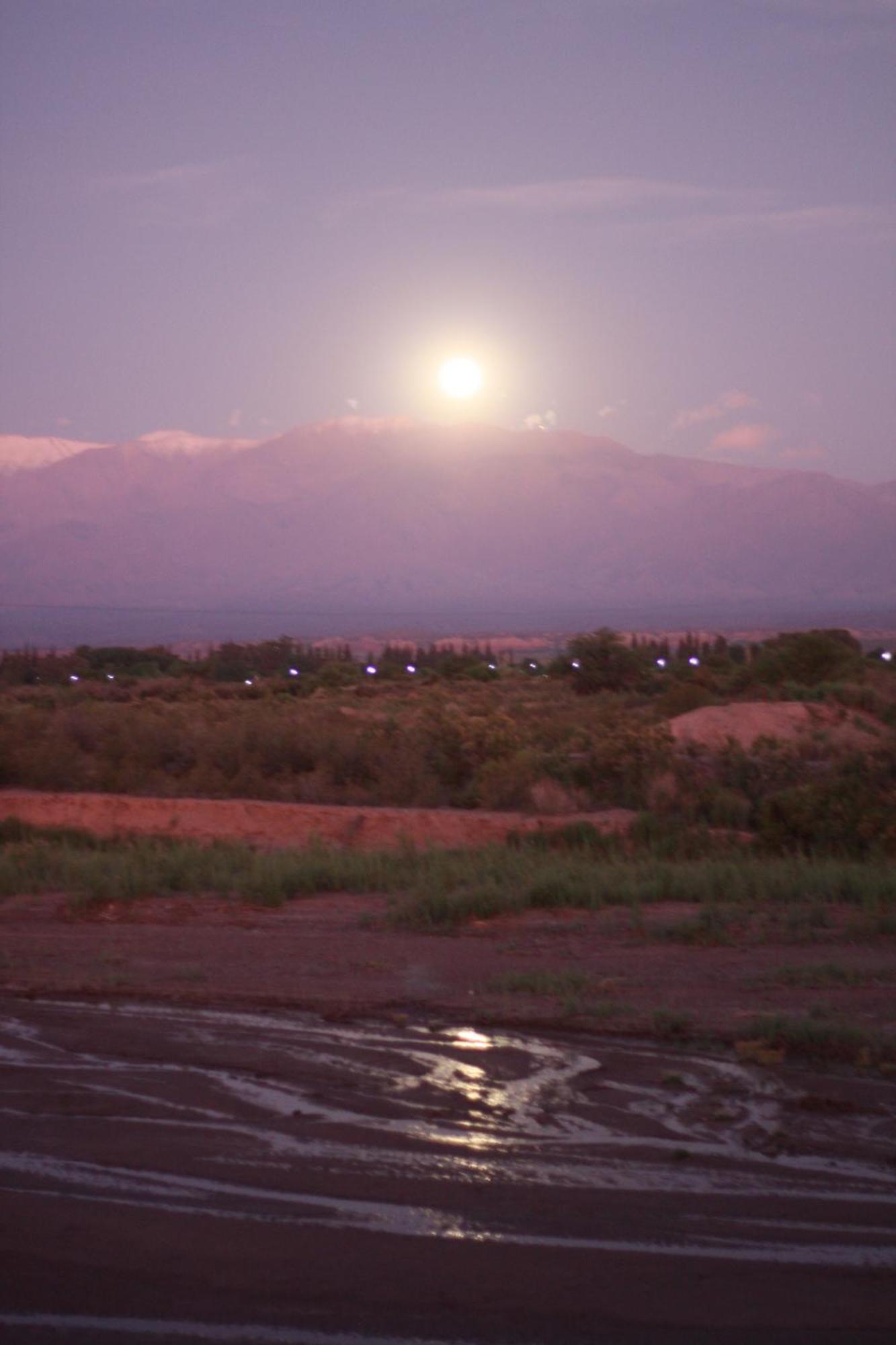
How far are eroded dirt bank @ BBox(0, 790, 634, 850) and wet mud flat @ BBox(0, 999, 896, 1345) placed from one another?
11.8 meters

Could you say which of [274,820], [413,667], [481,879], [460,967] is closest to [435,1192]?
[460,967]

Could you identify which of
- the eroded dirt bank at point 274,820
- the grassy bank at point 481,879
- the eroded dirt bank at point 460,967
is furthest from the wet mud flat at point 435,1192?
the eroded dirt bank at point 274,820

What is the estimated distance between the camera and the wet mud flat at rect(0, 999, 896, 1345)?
17.3 ft

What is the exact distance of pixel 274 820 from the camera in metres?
23.1

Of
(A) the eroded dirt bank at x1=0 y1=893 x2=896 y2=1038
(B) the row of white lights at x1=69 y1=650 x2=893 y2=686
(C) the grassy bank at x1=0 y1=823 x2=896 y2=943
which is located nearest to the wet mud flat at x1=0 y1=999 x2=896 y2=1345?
(A) the eroded dirt bank at x1=0 y1=893 x2=896 y2=1038

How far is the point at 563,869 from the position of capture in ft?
53.8

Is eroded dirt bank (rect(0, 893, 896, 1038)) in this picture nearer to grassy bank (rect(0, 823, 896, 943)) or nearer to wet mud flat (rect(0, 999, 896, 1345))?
grassy bank (rect(0, 823, 896, 943))

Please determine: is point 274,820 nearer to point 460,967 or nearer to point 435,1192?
point 460,967

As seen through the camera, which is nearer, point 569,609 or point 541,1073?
point 541,1073

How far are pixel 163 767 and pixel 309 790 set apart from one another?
376 centimetres

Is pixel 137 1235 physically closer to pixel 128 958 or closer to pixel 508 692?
pixel 128 958

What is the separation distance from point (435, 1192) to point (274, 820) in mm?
16772

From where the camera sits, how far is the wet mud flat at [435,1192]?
5.28 metres

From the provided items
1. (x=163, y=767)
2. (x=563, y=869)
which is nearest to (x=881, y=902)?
(x=563, y=869)
